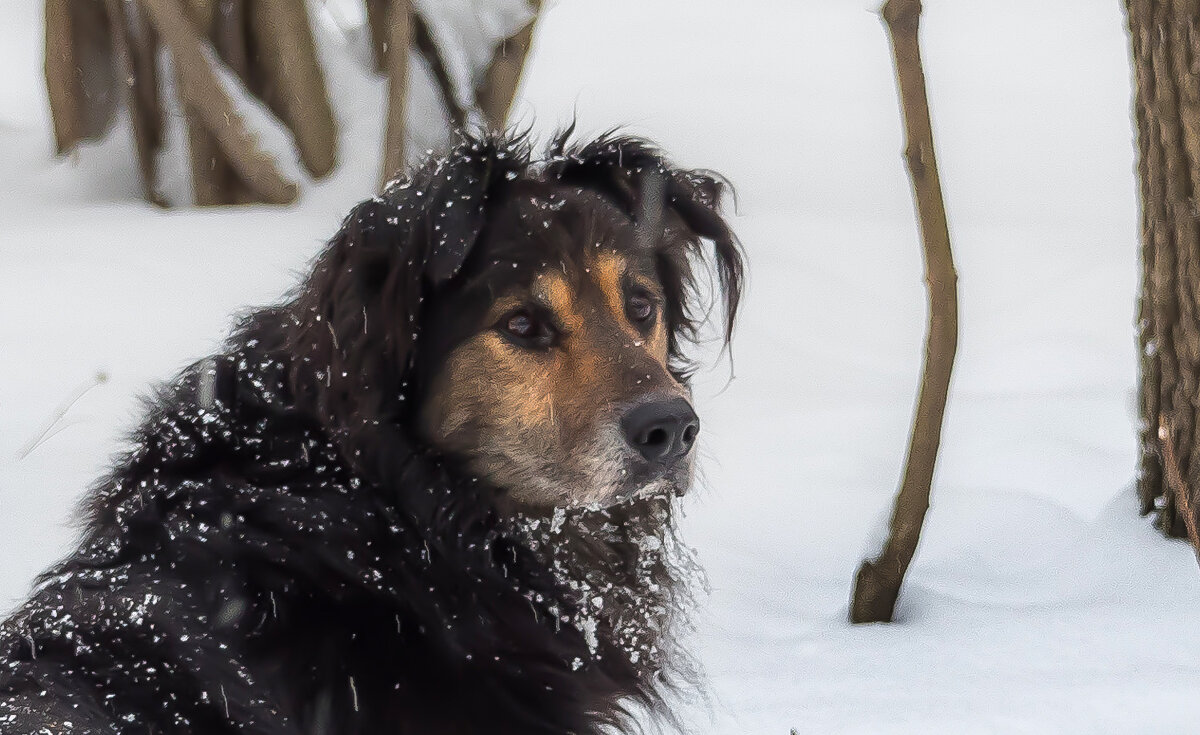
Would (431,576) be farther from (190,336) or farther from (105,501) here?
(190,336)

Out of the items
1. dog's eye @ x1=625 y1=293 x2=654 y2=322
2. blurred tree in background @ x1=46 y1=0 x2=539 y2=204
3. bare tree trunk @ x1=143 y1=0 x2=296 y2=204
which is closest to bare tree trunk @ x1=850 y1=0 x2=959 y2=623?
dog's eye @ x1=625 y1=293 x2=654 y2=322

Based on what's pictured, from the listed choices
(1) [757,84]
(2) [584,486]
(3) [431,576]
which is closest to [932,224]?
(2) [584,486]

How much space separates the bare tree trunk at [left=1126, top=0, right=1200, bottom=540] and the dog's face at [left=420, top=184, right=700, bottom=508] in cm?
218

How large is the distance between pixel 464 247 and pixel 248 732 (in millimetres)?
1135

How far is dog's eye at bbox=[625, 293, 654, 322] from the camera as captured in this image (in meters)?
3.06

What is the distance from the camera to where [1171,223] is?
4.14 meters

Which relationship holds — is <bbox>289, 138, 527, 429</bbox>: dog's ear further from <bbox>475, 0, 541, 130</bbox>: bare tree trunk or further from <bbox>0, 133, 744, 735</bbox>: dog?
<bbox>475, 0, 541, 130</bbox>: bare tree trunk

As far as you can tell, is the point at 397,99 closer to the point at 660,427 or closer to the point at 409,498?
the point at 409,498

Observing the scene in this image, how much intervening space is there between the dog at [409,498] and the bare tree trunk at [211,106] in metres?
4.17

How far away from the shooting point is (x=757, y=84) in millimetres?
10125

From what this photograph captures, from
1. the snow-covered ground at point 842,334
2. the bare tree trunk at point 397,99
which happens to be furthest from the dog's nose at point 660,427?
the bare tree trunk at point 397,99

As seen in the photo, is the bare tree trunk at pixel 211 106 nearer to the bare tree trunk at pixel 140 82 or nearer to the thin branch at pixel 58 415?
the bare tree trunk at pixel 140 82

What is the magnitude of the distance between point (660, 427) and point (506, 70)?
16.4ft

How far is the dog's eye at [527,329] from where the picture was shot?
2.84 m
